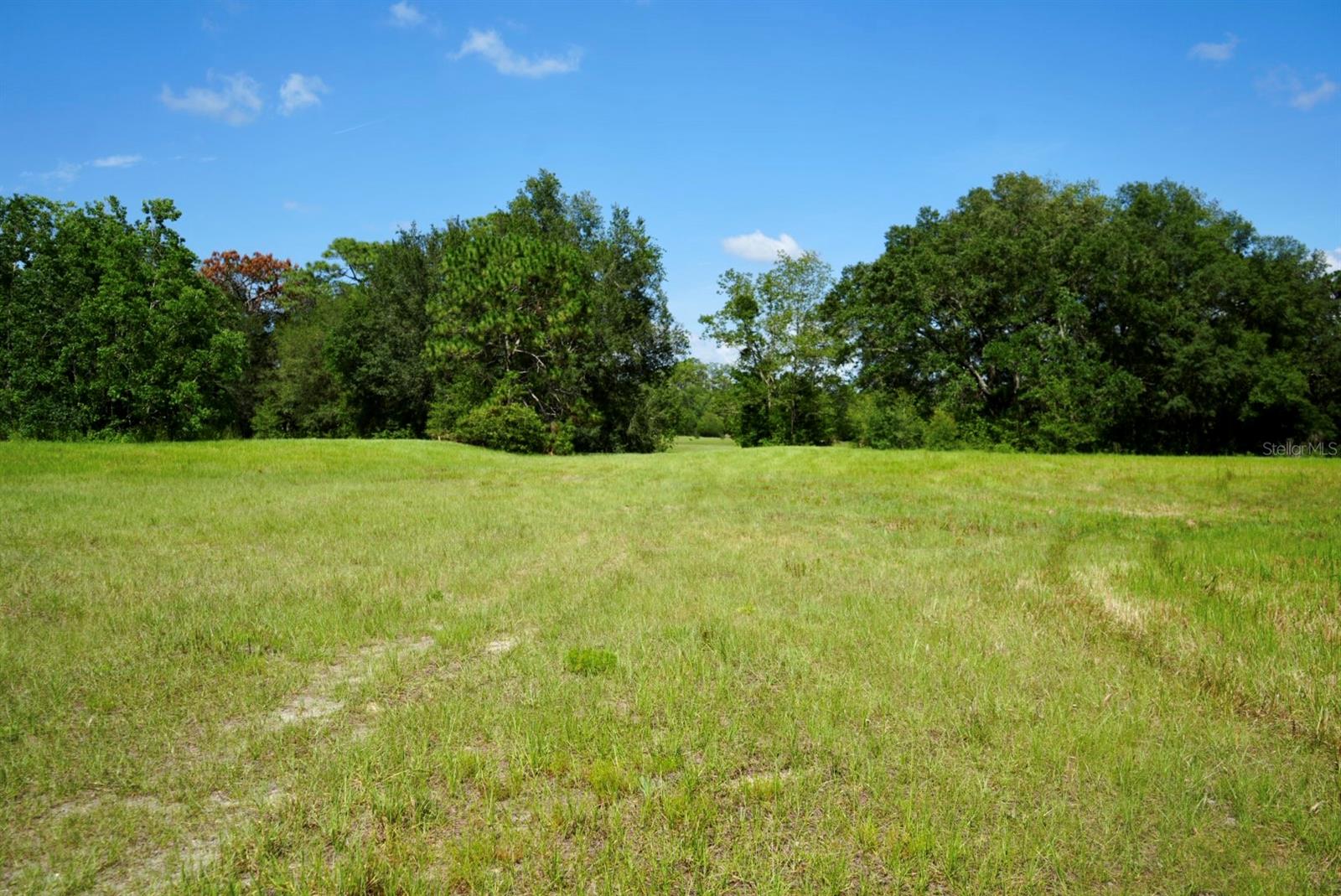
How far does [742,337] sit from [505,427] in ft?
70.6

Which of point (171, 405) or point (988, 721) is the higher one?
point (171, 405)

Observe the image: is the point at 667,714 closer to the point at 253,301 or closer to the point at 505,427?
the point at 505,427

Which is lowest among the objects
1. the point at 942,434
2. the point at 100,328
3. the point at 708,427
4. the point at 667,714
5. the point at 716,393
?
the point at 667,714

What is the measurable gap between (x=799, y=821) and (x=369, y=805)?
2431 mm

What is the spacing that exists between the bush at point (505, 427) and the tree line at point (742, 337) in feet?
0.60

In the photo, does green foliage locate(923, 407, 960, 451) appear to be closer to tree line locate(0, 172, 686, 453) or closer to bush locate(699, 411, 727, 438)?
tree line locate(0, 172, 686, 453)

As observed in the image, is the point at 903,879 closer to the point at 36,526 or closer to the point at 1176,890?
the point at 1176,890

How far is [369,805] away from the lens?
391 centimetres

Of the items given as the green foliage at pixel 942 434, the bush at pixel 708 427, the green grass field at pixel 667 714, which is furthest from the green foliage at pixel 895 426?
the bush at pixel 708 427

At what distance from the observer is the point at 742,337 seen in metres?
54.1

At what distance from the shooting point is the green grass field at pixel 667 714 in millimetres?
3463

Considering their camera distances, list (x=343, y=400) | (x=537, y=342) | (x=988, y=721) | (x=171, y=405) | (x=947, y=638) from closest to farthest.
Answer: (x=988, y=721)
(x=947, y=638)
(x=171, y=405)
(x=537, y=342)
(x=343, y=400)

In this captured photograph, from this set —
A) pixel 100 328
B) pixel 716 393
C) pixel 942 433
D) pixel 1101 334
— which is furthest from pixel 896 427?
pixel 100 328

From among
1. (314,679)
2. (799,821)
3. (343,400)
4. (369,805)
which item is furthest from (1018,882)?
(343,400)
